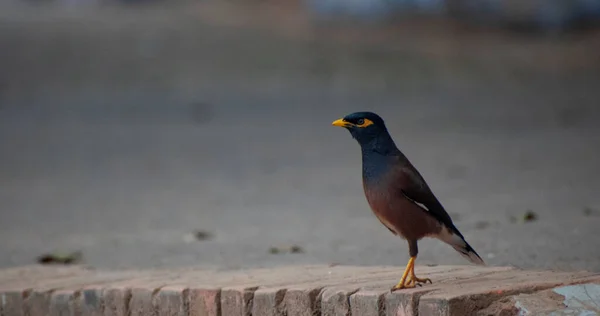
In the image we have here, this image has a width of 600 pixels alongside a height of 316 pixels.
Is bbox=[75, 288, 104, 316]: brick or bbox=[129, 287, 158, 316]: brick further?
bbox=[75, 288, 104, 316]: brick

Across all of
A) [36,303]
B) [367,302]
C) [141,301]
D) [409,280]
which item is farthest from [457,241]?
[36,303]

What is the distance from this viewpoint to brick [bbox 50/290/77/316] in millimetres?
5559

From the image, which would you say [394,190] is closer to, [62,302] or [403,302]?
[403,302]

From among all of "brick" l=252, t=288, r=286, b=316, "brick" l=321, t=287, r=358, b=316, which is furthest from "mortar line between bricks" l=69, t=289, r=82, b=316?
"brick" l=321, t=287, r=358, b=316

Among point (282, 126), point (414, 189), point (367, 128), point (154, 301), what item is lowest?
point (154, 301)

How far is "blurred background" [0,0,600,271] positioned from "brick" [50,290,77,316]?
1.17 m

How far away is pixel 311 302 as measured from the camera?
456 centimetres

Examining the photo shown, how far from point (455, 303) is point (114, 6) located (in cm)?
2401

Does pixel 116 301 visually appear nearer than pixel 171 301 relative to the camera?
No

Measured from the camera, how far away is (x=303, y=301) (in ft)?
15.1

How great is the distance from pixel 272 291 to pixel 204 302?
0.41m

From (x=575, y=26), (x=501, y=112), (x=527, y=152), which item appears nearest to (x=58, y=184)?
(x=527, y=152)

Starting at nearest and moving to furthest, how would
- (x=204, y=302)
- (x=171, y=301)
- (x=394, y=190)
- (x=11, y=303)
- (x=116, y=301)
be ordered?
(x=394, y=190)
(x=204, y=302)
(x=171, y=301)
(x=116, y=301)
(x=11, y=303)

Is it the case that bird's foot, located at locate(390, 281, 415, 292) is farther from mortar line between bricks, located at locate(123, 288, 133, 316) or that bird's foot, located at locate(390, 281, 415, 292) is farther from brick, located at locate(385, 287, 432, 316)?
mortar line between bricks, located at locate(123, 288, 133, 316)
